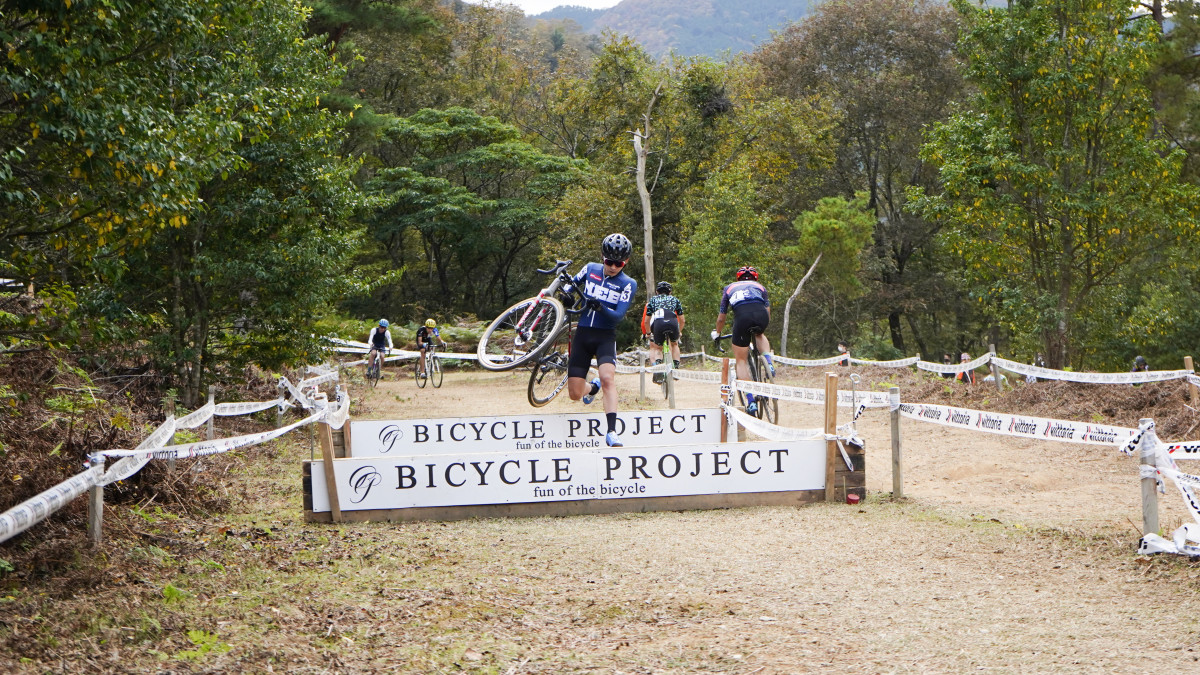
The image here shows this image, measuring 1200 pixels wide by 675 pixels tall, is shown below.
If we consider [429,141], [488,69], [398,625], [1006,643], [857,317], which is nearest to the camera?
[1006,643]

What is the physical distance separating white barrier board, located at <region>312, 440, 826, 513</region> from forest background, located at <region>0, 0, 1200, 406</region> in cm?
237

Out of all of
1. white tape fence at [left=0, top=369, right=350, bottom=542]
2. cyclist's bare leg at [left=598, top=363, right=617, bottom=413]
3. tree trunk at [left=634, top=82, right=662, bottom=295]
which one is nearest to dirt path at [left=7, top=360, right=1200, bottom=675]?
white tape fence at [left=0, top=369, right=350, bottom=542]

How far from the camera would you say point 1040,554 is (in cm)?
649

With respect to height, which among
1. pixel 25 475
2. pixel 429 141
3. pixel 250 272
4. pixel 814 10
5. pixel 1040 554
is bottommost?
pixel 1040 554

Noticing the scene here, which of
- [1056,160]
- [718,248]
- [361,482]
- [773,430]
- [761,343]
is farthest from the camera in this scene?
[718,248]

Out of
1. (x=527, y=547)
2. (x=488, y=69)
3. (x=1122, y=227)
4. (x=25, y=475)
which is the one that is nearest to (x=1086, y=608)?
(x=527, y=547)

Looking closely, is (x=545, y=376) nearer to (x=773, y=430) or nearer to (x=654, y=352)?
(x=773, y=430)

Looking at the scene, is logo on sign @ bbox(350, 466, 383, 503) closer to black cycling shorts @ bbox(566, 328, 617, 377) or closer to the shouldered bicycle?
black cycling shorts @ bbox(566, 328, 617, 377)

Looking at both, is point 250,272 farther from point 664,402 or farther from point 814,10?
point 814,10

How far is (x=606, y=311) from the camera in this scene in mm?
9672

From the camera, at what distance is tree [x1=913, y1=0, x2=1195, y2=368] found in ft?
59.7

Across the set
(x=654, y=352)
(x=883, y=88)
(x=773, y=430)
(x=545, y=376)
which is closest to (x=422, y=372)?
(x=654, y=352)

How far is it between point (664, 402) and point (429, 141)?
1095 inches

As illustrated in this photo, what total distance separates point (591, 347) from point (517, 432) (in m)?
1.31
